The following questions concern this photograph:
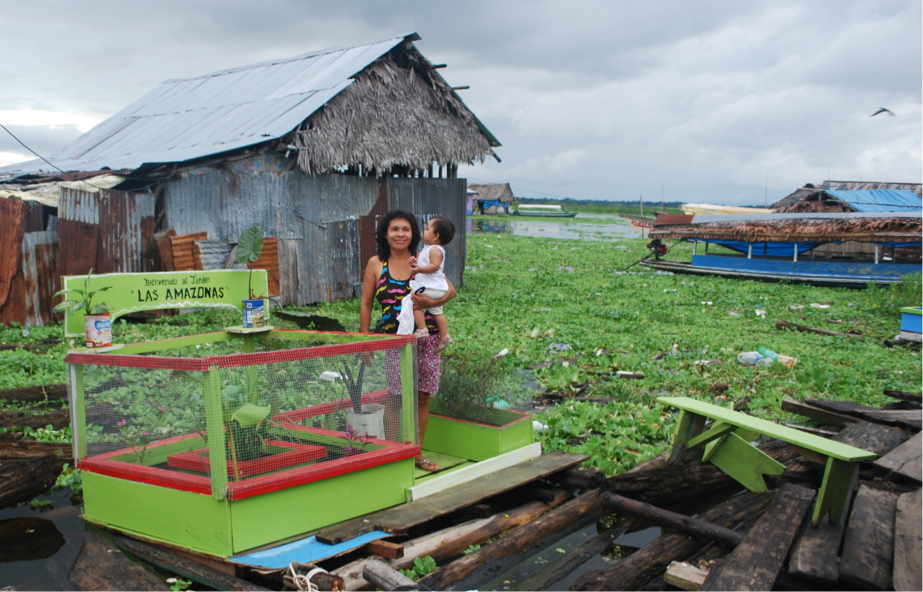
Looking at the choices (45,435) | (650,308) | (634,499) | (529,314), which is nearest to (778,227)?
(650,308)

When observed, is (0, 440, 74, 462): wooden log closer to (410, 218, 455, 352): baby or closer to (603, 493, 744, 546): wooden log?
(410, 218, 455, 352): baby

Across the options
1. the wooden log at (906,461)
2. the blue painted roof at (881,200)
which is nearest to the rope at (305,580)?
the wooden log at (906,461)

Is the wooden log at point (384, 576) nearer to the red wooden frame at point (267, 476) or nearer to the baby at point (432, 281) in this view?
the red wooden frame at point (267, 476)

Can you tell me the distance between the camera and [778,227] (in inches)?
811

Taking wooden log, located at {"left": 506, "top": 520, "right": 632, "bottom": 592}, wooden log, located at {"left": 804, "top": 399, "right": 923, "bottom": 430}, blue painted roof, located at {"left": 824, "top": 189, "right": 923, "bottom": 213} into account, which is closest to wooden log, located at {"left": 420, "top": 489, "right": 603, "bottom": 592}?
wooden log, located at {"left": 506, "top": 520, "right": 632, "bottom": 592}

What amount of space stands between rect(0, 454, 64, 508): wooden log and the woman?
2368mm

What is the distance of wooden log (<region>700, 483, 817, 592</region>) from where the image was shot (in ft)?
10.5

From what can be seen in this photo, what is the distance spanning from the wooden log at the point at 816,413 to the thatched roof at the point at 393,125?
910 cm

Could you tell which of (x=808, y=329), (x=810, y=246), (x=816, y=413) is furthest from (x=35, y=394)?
(x=810, y=246)

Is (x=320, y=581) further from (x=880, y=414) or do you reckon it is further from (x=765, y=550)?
(x=880, y=414)

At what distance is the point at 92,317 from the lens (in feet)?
13.7

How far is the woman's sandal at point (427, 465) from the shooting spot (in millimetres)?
4734

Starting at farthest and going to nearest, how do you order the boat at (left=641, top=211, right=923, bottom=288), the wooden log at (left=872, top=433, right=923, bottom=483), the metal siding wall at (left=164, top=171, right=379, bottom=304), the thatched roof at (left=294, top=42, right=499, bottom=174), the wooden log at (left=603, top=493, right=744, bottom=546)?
the boat at (left=641, top=211, right=923, bottom=288)
the thatched roof at (left=294, top=42, right=499, bottom=174)
the metal siding wall at (left=164, top=171, right=379, bottom=304)
the wooden log at (left=872, top=433, right=923, bottom=483)
the wooden log at (left=603, top=493, right=744, bottom=546)

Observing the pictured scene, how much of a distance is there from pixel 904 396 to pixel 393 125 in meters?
10.3
